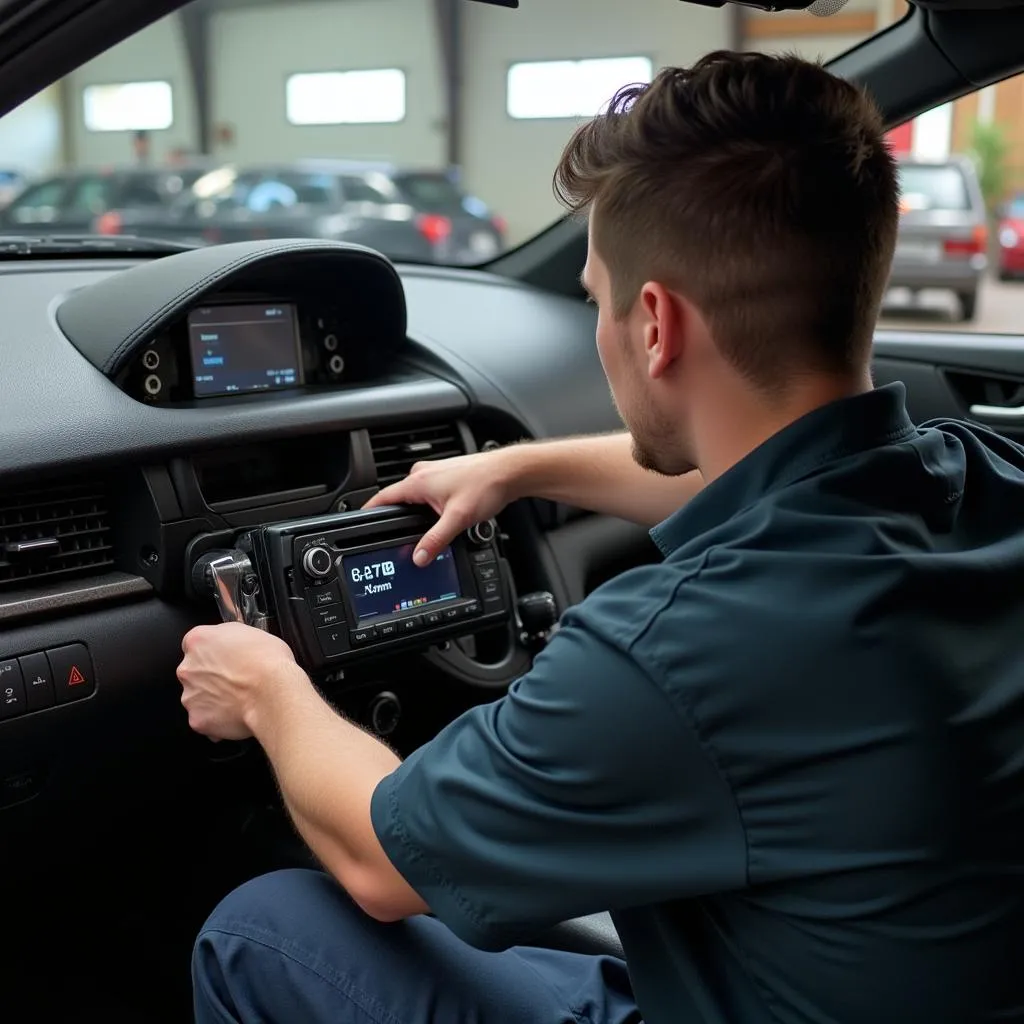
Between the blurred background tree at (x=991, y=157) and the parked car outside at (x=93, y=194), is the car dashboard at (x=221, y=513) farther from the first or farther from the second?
the blurred background tree at (x=991, y=157)

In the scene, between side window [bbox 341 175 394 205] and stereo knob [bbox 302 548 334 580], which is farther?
side window [bbox 341 175 394 205]

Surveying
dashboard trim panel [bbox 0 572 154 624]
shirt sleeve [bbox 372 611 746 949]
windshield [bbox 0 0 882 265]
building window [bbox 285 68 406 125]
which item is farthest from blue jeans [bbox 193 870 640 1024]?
building window [bbox 285 68 406 125]

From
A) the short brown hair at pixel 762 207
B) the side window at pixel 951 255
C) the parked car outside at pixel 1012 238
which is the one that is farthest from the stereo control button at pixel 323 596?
the parked car outside at pixel 1012 238

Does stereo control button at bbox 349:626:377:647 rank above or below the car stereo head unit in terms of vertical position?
below

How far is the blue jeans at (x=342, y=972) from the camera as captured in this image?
4.66 ft

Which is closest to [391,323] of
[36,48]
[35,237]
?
[35,237]

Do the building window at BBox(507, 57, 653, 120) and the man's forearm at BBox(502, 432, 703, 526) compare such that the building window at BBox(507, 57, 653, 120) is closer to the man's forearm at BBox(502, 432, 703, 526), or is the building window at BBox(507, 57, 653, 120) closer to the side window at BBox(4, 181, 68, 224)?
the side window at BBox(4, 181, 68, 224)

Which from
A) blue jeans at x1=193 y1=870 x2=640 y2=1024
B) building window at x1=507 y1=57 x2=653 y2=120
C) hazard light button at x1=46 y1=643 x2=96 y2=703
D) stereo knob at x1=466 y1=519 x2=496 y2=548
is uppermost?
building window at x1=507 y1=57 x2=653 y2=120

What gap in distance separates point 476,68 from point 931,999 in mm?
20401

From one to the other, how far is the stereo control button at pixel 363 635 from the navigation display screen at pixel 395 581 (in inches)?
0.6

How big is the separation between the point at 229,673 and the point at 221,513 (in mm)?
515

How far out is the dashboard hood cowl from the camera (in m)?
2.02

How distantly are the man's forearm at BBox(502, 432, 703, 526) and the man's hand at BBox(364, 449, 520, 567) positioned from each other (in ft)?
0.12

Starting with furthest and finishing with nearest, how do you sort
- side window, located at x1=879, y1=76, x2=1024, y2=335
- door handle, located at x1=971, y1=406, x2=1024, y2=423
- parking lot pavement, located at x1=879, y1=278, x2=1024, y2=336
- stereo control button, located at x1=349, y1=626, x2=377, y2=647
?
parking lot pavement, located at x1=879, y1=278, x2=1024, y2=336, side window, located at x1=879, y1=76, x2=1024, y2=335, door handle, located at x1=971, y1=406, x2=1024, y2=423, stereo control button, located at x1=349, y1=626, x2=377, y2=647
